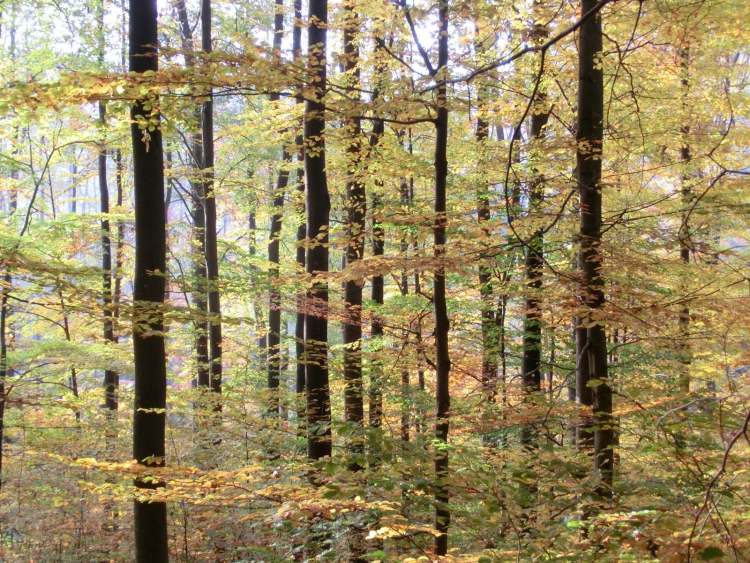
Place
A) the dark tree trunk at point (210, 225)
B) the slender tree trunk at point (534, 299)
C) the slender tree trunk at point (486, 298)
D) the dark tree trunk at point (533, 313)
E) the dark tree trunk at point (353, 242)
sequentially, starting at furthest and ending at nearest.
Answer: the dark tree trunk at point (210, 225)
the slender tree trunk at point (486, 298)
the dark tree trunk at point (533, 313)
the slender tree trunk at point (534, 299)
the dark tree trunk at point (353, 242)

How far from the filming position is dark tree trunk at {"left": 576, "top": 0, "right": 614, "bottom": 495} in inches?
200

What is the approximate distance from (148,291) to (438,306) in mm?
2950

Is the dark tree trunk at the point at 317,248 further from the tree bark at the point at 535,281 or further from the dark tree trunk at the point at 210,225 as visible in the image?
the dark tree trunk at the point at 210,225

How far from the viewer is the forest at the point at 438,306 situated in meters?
3.95

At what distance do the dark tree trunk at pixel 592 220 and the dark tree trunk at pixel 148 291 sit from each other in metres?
4.07

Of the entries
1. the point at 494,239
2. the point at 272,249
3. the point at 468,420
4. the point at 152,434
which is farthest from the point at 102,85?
the point at 272,249

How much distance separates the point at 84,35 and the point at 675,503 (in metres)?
13.9

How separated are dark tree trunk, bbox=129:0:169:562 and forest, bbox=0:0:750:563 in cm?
2

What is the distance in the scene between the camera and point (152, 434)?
5469mm

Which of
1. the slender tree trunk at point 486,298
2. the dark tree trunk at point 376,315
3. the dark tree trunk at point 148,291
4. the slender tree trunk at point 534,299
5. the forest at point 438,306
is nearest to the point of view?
the forest at point 438,306

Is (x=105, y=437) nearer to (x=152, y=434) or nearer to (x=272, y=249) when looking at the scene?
(x=152, y=434)

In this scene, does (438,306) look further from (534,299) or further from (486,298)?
(486,298)

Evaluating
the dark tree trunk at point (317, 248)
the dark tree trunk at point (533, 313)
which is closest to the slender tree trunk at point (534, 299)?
the dark tree trunk at point (533, 313)

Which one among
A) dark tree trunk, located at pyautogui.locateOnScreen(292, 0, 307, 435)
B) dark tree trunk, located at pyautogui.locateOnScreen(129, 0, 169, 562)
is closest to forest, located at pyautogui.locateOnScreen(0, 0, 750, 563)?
dark tree trunk, located at pyautogui.locateOnScreen(129, 0, 169, 562)
